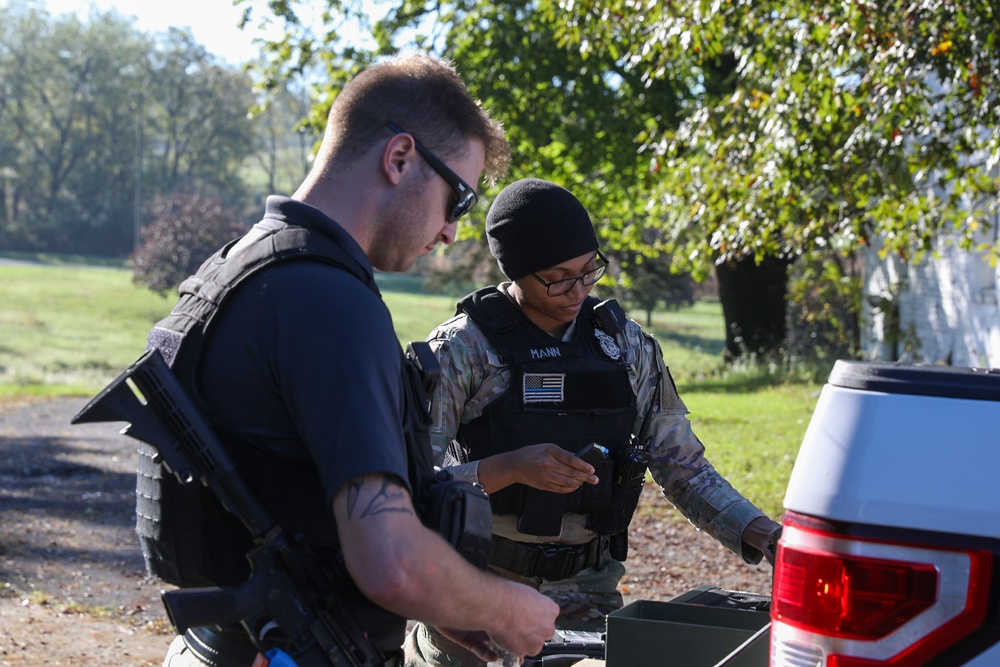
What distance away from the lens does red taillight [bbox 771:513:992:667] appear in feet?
6.04

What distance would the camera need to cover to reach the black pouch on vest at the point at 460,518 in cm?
204

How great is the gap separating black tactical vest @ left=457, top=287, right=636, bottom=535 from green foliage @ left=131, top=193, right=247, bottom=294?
3899cm

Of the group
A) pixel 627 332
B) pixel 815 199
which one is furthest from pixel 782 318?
pixel 627 332

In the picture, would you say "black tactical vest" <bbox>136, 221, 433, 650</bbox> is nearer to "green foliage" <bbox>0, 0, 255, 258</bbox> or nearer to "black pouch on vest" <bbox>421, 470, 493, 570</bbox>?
"black pouch on vest" <bbox>421, 470, 493, 570</bbox>

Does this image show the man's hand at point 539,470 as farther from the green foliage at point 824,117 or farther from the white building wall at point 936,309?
the white building wall at point 936,309

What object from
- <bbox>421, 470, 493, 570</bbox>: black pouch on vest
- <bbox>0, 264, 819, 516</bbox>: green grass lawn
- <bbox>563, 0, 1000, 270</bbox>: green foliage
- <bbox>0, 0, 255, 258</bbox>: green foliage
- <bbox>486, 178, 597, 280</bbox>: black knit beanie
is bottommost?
<bbox>0, 264, 819, 516</bbox>: green grass lawn

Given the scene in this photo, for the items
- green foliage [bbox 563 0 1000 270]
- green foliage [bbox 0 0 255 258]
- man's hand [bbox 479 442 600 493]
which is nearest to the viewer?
man's hand [bbox 479 442 600 493]

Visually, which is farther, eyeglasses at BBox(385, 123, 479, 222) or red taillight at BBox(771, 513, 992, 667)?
eyeglasses at BBox(385, 123, 479, 222)

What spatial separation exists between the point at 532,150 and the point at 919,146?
11.2 m

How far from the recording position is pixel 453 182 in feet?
7.20

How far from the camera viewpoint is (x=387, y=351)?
6.15ft

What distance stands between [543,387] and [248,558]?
4.96 ft

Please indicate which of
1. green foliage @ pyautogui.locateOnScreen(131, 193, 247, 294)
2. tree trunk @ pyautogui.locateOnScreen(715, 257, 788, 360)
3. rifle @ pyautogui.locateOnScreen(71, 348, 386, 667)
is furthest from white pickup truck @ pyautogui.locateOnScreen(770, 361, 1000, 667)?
green foliage @ pyautogui.locateOnScreen(131, 193, 247, 294)

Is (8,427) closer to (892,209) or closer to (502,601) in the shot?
(892,209)
